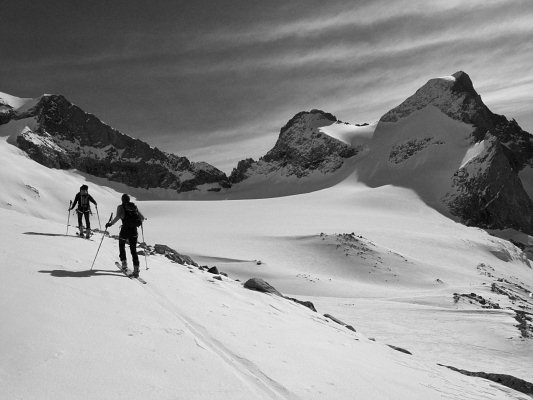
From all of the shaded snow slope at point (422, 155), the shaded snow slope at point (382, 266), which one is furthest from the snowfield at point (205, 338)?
the shaded snow slope at point (422, 155)

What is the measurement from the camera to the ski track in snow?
478 centimetres

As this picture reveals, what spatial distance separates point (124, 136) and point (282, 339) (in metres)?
207

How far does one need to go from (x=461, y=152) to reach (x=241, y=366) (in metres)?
140

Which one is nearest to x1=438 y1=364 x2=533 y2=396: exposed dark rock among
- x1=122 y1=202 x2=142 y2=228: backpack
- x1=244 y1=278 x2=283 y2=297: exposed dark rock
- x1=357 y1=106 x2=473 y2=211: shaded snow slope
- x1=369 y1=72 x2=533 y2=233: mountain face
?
x1=244 y1=278 x2=283 y2=297: exposed dark rock

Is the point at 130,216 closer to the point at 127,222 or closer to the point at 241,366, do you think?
the point at 127,222

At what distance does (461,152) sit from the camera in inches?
5094

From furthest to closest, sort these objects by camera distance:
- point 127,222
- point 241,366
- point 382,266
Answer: point 382,266 → point 127,222 → point 241,366

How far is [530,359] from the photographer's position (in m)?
13.6

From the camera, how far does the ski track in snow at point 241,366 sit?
188 inches

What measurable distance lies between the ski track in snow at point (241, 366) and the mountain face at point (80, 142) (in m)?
163

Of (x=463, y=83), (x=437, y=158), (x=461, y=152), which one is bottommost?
(x=437, y=158)

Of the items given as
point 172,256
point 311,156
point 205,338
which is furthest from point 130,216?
point 311,156

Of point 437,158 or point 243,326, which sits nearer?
point 243,326

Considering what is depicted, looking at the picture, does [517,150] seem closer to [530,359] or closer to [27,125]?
[530,359]
